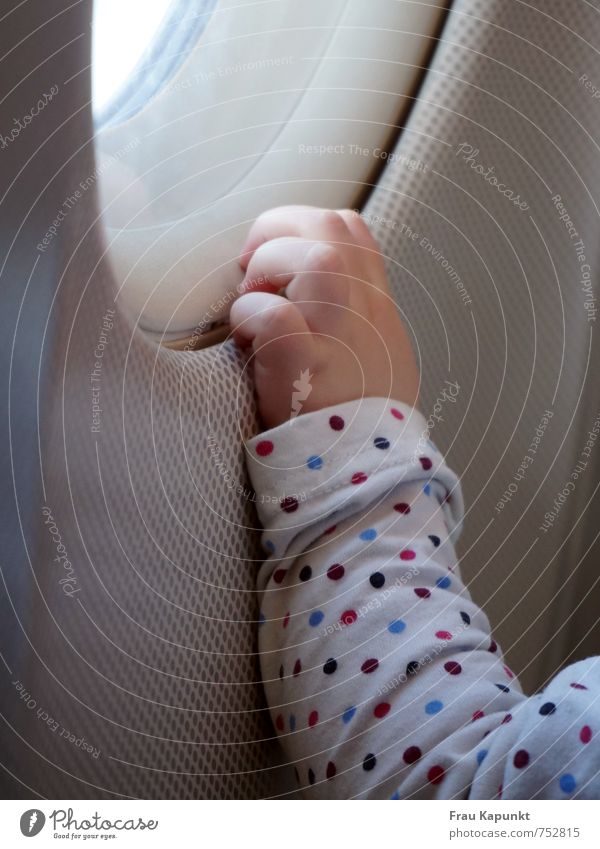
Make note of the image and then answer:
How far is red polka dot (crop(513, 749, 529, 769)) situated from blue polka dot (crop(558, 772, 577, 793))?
0.01 metres

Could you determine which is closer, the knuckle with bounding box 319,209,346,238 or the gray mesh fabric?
the gray mesh fabric

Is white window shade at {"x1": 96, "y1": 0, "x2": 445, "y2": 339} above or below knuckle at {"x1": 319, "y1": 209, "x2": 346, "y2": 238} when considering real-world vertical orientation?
above

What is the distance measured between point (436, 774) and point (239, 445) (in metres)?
0.14

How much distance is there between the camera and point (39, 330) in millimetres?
276

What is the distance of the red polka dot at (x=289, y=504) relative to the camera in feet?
1.18

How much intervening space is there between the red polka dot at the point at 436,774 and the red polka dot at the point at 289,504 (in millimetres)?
107

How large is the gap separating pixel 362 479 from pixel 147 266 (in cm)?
12

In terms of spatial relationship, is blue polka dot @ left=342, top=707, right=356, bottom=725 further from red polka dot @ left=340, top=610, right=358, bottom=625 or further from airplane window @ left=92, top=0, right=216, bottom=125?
airplane window @ left=92, top=0, right=216, bottom=125

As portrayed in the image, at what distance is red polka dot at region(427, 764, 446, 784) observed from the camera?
0.33 meters

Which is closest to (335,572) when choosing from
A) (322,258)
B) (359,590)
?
(359,590)

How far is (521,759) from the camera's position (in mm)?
315

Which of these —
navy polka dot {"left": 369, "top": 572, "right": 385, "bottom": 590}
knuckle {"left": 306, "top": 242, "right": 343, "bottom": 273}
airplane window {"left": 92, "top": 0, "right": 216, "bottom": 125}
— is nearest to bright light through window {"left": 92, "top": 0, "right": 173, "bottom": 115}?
airplane window {"left": 92, "top": 0, "right": 216, "bottom": 125}
